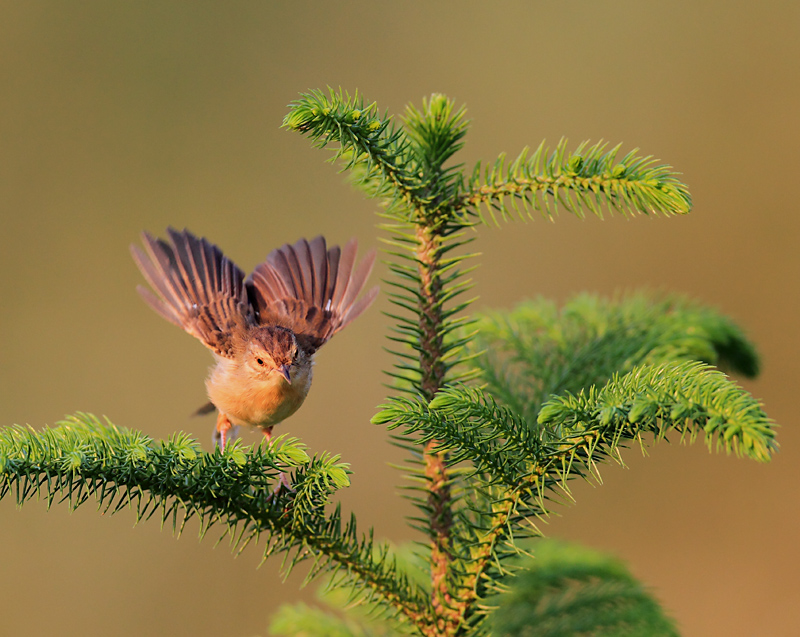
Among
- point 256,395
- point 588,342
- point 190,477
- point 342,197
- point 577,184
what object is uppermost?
point 342,197

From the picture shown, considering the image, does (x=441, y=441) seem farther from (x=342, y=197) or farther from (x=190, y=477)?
(x=342, y=197)

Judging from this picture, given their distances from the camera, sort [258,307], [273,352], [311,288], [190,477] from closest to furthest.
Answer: [190,477]
[311,288]
[273,352]
[258,307]

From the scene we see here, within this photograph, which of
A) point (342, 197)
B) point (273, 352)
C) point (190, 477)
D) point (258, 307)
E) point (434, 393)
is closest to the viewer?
point (190, 477)

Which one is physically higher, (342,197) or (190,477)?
(342,197)

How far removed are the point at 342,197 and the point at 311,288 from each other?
4115 millimetres

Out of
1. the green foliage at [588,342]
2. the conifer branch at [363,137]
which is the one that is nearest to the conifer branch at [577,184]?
the conifer branch at [363,137]

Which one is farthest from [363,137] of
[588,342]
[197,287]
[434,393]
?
[197,287]

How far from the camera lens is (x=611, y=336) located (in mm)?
2469

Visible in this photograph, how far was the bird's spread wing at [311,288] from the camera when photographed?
8.84 ft

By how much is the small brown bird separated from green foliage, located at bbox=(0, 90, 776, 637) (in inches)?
32.0

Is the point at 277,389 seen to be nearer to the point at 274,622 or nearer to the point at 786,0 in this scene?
A: the point at 274,622

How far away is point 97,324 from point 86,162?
1521mm

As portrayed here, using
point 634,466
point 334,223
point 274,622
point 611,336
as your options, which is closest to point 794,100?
point 634,466

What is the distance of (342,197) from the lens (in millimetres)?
6824
